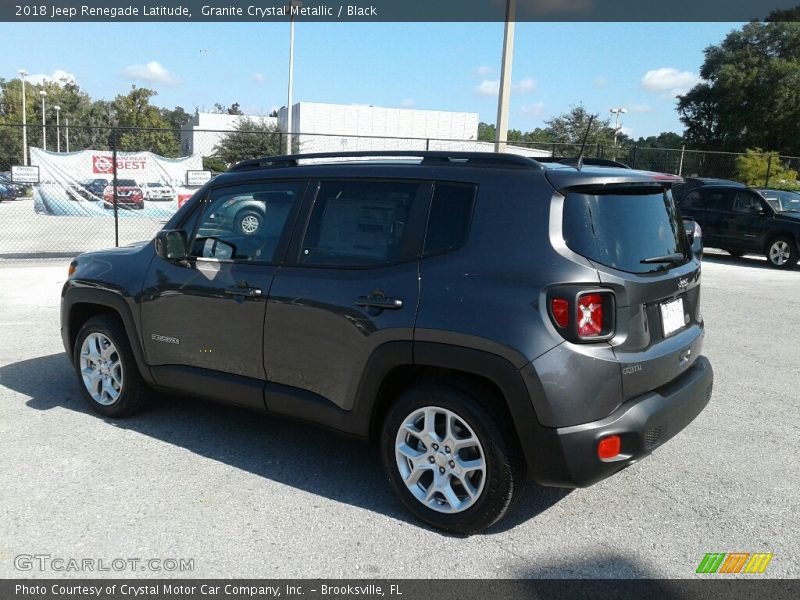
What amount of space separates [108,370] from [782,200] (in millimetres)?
15055

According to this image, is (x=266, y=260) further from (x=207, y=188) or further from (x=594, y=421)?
(x=594, y=421)

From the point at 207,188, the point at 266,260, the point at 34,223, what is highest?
the point at 207,188

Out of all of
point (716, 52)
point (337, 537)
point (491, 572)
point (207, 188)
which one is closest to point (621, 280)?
point (491, 572)

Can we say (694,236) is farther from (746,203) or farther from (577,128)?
(577,128)

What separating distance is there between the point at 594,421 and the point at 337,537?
4.40 feet

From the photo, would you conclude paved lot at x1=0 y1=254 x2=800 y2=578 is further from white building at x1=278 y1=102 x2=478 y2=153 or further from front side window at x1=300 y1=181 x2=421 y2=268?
white building at x1=278 y1=102 x2=478 y2=153

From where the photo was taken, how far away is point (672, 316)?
3568 mm

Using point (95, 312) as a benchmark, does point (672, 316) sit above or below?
above

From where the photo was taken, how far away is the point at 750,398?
18.3ft

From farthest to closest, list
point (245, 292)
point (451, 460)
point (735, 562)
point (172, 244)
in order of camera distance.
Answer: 1. point (172, 244)
2. point (245, 292)
3. point (451, 460)
4. point (735, 562)

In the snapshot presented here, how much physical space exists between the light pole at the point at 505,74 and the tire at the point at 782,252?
6.13 meters

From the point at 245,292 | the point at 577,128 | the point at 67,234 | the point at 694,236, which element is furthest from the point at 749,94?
the point at 245,292

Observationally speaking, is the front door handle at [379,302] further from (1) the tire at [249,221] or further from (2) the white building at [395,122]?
(2) the white building at [395,122]

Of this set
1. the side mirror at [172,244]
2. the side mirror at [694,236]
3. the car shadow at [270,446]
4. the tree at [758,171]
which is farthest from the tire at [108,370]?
the tree at [758,171]
